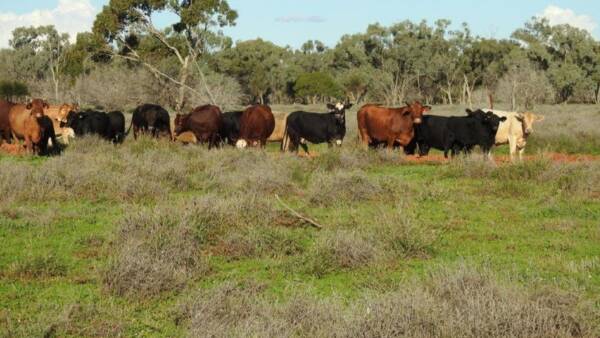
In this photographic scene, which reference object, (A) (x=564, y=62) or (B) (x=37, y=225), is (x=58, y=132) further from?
(A) (x=564, y=62)

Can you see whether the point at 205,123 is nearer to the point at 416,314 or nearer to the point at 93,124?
the point at 93,124

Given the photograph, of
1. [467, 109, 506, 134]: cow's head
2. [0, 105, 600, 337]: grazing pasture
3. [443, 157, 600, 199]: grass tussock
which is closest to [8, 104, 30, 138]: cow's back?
[0, 105, 600, 337]: grazing pasture

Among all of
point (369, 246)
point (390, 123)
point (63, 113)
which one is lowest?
point (369, 246)

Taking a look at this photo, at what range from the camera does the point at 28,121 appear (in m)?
19.5

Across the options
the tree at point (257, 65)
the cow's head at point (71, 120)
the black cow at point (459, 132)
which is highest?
the tree at point (257, 65)

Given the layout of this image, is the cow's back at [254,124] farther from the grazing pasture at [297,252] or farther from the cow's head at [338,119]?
the grazing pasture at [297,252]

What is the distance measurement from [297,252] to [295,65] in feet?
287

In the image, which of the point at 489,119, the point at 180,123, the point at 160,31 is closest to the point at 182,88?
the point at 160,31

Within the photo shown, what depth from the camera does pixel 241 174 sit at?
14.6 m

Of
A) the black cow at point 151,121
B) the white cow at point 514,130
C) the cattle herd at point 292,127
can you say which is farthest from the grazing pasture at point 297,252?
the black cow at point 151,121

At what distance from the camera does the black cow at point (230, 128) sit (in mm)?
22703

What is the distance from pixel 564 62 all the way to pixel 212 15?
166ft

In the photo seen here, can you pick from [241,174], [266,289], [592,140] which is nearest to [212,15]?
[592,140]

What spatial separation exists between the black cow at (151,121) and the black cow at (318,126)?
466cm
